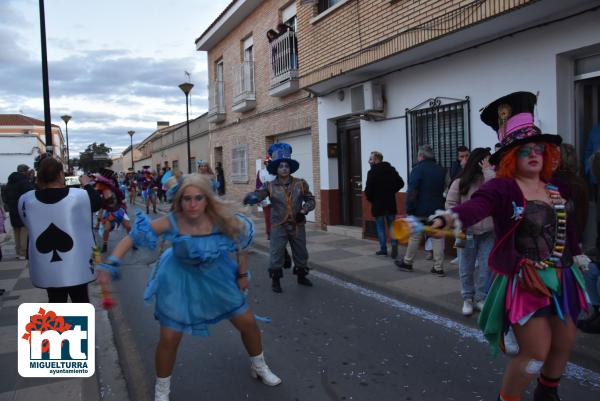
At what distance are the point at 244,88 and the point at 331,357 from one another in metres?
13.2

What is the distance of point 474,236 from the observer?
5.32 m

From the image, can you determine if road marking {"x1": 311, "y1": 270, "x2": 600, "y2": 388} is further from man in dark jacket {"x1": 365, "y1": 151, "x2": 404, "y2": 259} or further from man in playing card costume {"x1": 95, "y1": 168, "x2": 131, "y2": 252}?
man in playing card costume {"x1": 95, "y1": 168, "x2": 131, "y2": 252}

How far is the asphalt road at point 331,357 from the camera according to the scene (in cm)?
367

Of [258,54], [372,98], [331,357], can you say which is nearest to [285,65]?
[258,54]

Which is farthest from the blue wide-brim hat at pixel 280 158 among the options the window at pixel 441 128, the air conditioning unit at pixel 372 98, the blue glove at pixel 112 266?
the air conditioning unit at pixel 372 98

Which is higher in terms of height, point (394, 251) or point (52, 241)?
point (52, 241)

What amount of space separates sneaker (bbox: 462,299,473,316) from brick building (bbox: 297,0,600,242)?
269 centimetres

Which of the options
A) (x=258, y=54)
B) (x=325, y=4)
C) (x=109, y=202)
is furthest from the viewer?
(x=258, y=54)

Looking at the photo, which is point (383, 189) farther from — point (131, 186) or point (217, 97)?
point (131, 186)

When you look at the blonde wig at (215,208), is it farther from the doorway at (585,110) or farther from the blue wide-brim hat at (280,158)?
the doorway at (585,110)

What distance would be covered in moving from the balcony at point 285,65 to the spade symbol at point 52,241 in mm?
9472

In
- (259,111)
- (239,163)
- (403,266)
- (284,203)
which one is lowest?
(403,266)

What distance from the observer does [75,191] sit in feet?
13.1

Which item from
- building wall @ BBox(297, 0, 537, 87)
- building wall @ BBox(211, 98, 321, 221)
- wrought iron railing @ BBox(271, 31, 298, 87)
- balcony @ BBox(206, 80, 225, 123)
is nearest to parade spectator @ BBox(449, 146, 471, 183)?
building wall @ BBox(297, 0, 537, 87)
